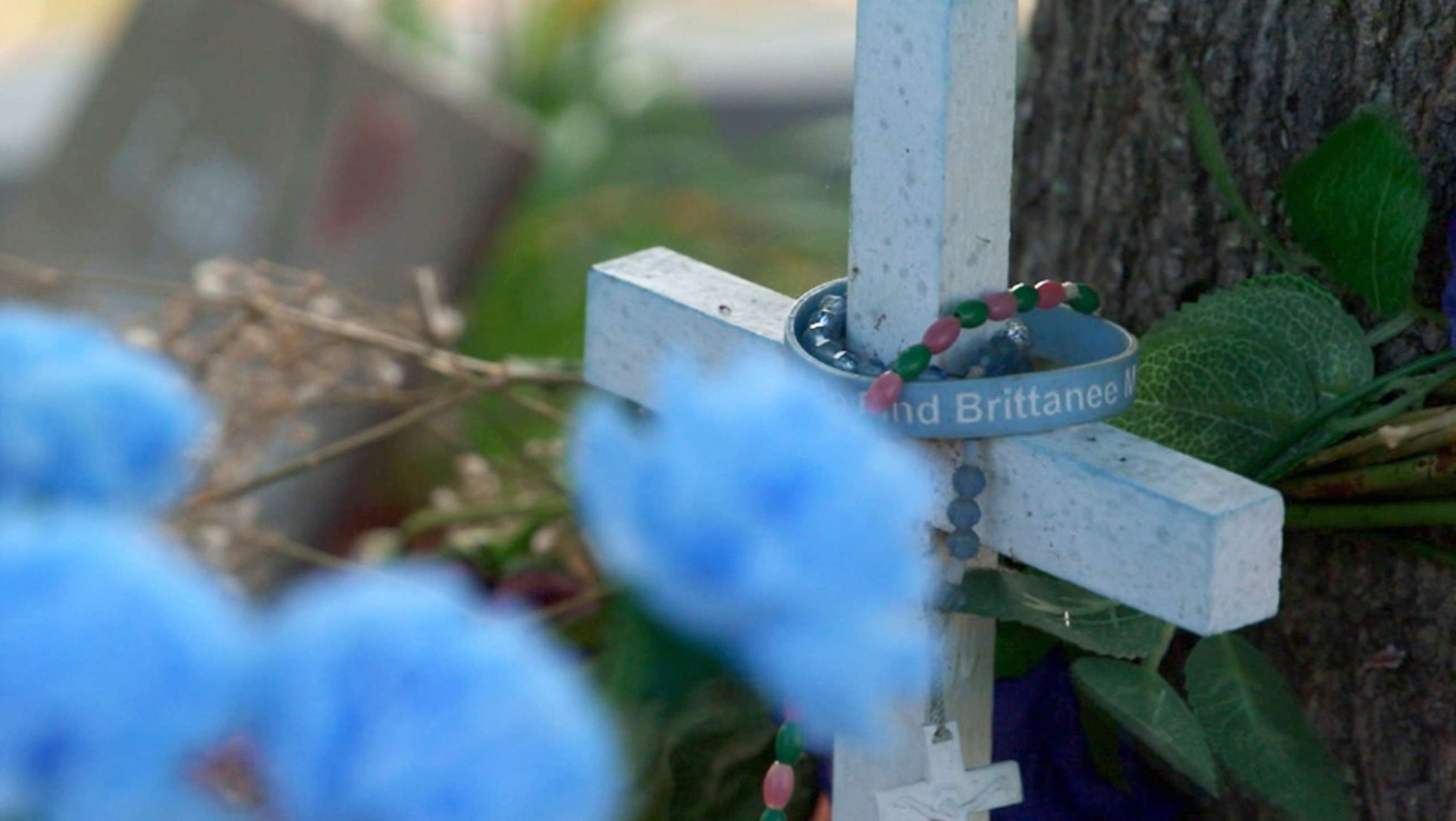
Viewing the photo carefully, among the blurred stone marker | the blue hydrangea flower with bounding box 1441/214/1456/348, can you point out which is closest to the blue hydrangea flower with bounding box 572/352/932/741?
the blue hydrangea flower with bounding box 1441/214/1456/348

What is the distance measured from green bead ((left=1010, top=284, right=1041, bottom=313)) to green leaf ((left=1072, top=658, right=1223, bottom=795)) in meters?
0.12

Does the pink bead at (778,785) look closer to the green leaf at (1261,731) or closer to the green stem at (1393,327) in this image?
the green leaf at (1261,731)

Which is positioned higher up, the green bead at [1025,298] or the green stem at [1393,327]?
the green bead at [1025,298]

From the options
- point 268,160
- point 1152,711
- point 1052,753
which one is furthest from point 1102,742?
point 268,160

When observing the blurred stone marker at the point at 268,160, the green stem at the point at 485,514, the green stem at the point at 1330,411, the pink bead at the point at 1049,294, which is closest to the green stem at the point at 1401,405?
the green stem at the point at 1330,411

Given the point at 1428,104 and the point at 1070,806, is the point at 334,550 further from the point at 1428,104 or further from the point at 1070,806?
the point at 1428,104

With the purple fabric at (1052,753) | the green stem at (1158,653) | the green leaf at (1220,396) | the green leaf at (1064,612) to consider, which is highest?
the green leaf at (1220,396)

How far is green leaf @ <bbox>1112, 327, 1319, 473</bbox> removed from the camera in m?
0.59

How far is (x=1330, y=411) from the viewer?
0.57 m

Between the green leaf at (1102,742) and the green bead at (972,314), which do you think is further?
the green leaf at (1102,742)

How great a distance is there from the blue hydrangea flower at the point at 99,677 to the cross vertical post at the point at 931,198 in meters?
0.38

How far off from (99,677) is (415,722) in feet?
0.11

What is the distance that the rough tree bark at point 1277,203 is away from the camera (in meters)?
0.62

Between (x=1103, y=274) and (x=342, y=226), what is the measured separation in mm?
968
